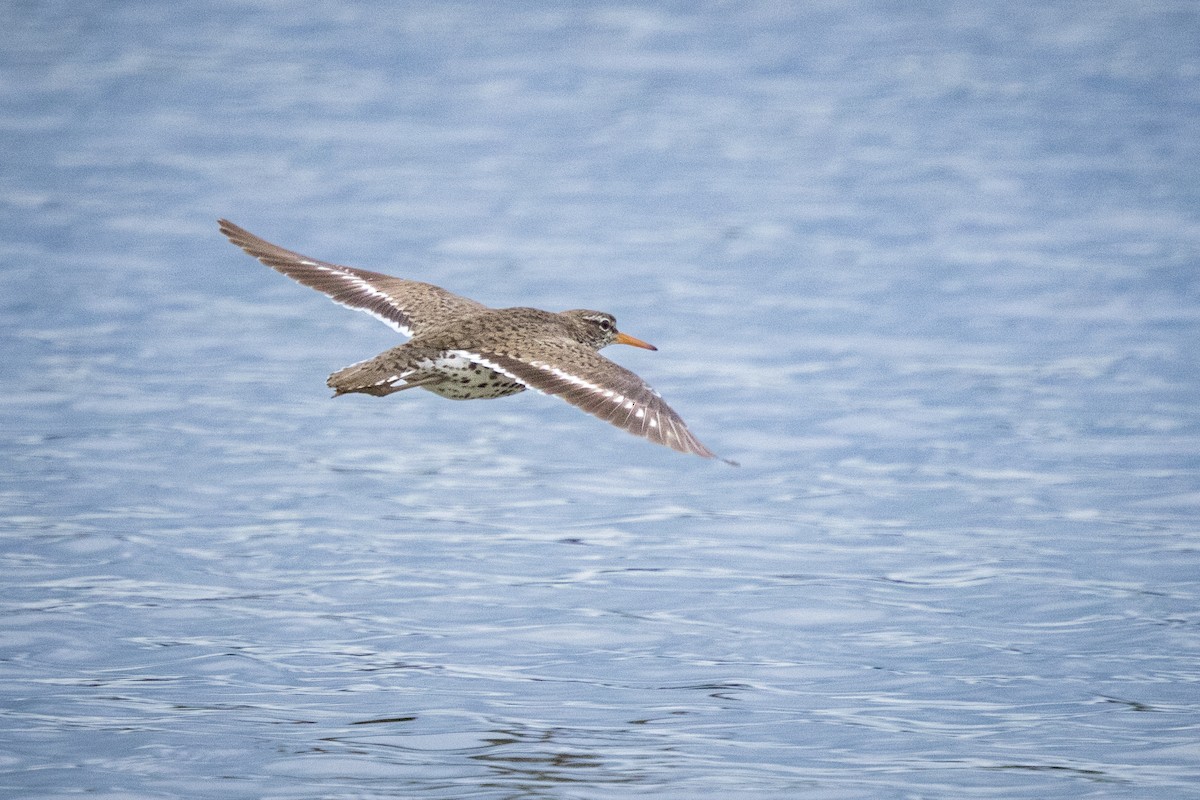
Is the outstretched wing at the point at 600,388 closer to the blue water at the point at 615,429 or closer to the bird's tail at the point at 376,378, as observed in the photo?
the bird's tail at the point at 376,378

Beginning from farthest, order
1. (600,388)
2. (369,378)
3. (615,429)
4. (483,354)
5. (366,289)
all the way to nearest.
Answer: (615,429) → (366,289) → (483,354) → (369,378) → (600,388)

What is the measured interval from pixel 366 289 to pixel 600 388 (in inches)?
104

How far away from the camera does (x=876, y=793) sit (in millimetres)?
8625

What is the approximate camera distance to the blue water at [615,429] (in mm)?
9398

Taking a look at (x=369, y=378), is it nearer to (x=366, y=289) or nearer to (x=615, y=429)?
(x=366, y=289)

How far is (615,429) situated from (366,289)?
3.72 metres

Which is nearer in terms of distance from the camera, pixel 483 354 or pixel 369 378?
pixel 369 378

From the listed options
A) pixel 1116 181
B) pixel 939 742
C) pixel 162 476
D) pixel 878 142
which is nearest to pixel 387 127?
pixel 878 142

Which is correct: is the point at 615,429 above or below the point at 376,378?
below

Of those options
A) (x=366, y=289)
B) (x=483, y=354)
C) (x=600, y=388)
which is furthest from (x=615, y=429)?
(x=600, y=388)

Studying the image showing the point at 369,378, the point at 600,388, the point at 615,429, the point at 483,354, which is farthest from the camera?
the point at 615,429

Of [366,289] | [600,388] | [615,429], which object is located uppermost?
[366,289]

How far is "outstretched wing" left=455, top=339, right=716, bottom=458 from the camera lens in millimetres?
8836

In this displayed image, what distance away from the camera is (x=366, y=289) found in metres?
11.5
